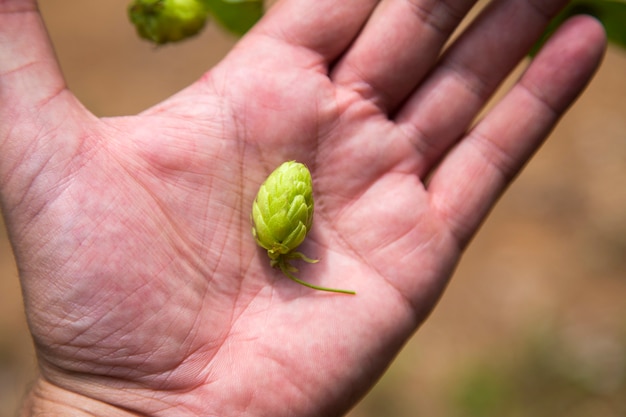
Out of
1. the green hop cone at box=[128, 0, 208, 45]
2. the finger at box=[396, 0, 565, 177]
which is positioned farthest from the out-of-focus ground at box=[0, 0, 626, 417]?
the finger at box=[396, 0, 565, 177]

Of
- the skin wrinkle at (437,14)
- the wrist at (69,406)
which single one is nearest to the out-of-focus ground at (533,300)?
the wrist at (69,406)

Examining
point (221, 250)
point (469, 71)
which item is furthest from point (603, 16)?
point (221, 250)

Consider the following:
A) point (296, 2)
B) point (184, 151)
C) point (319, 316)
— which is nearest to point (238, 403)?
point (319, 316)

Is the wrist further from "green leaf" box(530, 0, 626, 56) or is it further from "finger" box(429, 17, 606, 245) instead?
"green leaf" box(530, 0, 626, 56)

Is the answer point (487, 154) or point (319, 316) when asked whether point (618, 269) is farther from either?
point (319, 316)

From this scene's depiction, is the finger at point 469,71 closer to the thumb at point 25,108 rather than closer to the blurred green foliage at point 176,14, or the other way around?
the blurred green foliage at point 176,14

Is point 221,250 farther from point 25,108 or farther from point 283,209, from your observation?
point 25,108
